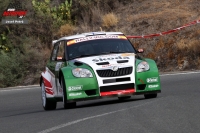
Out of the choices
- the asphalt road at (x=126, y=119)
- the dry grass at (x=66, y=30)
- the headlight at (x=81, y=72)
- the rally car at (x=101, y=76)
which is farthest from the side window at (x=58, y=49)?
the dry grass at (x=66, y=30)

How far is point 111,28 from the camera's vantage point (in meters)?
32.8

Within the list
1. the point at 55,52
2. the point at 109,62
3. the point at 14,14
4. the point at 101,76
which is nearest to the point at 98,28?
the point at 14,14

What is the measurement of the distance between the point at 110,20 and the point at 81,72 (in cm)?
1941

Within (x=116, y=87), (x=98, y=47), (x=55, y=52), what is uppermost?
(x=98, y=47)

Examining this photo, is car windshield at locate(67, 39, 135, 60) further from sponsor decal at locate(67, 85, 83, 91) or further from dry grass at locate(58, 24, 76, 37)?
dry grass at locate(58, 24, 76, 37)

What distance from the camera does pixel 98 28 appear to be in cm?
3341

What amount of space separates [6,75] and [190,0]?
9494 millimetres

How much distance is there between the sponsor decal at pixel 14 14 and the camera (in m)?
35.5

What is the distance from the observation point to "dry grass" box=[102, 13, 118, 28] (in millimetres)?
32875

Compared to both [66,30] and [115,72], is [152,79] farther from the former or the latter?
[66,30]

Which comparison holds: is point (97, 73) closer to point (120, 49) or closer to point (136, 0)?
point (120, 49)

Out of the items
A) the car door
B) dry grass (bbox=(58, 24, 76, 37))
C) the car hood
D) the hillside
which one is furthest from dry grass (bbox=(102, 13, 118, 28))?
the car hood

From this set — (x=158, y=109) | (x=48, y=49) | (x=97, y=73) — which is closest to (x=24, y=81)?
(x=48, y=49)

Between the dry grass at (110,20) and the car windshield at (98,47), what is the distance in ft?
56.6
